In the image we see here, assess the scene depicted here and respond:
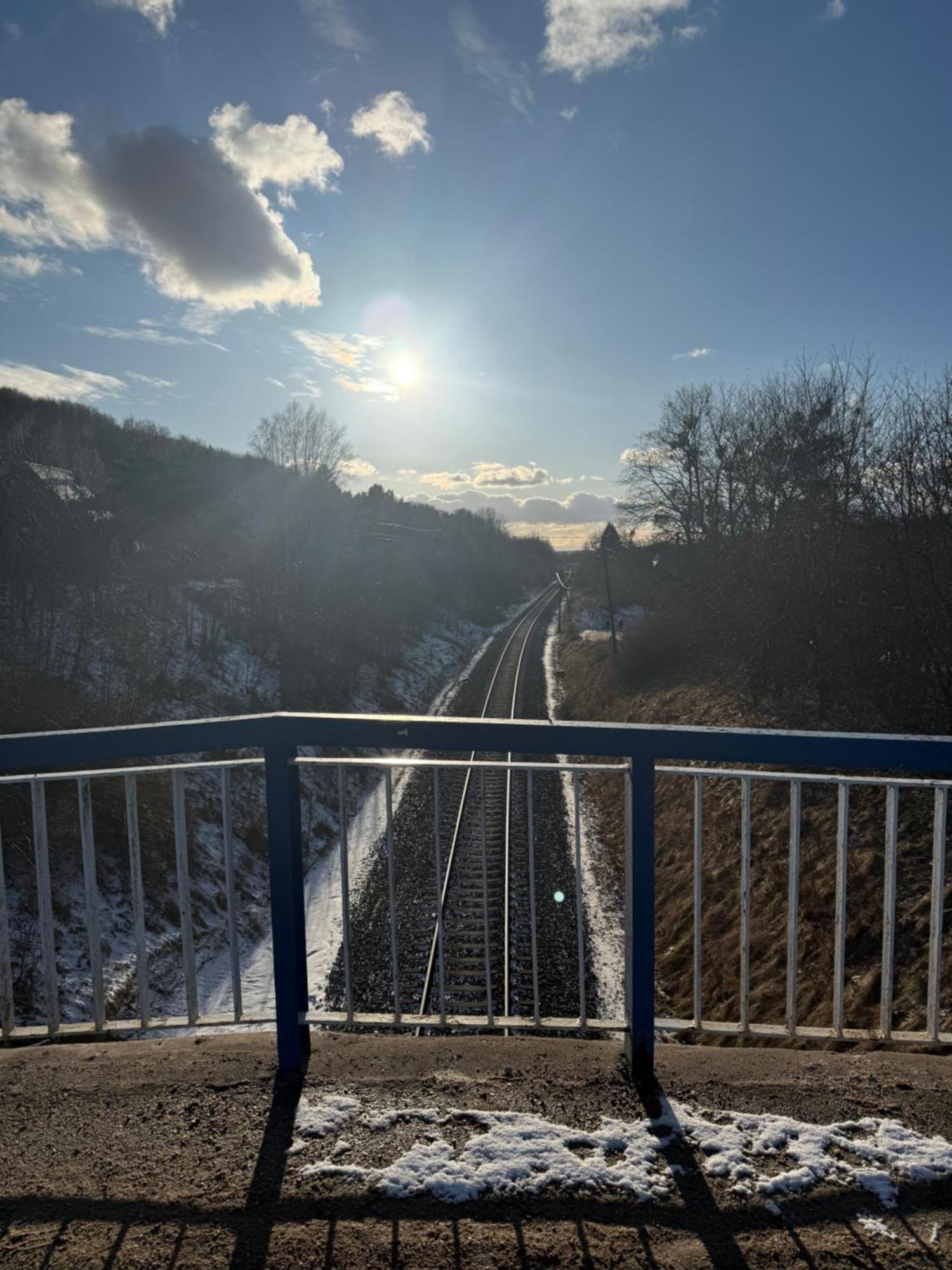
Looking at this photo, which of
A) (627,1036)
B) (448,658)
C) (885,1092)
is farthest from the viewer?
(448,658)

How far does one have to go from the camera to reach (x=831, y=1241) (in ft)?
6.66

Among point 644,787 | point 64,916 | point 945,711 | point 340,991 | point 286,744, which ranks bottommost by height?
point 340,991

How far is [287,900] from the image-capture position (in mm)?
2889

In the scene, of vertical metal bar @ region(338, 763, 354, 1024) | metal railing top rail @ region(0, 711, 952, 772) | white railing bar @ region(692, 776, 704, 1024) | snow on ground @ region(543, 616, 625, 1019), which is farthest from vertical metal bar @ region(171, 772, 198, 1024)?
snow on ground @ region(543, 616, 625, 1019)

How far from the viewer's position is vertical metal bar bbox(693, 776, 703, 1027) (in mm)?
2869

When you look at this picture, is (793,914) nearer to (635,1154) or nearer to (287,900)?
(635,1154)

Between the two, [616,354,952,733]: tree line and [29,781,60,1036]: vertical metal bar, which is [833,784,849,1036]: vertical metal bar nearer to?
[29,781,60,1036]: vertical metal bar

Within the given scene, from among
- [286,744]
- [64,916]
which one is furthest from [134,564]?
[286,744]

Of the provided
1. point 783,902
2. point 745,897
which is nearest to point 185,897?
point 745,897

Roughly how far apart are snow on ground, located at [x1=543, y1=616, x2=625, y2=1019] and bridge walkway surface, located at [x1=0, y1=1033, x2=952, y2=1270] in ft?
11.1

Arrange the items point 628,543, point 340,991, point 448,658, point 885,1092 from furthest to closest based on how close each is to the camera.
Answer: point 628,543 < point 448,658 < point 340,991 < point 885,1092

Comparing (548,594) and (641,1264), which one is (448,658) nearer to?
(641,1264)

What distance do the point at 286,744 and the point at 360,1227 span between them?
1.58 metres

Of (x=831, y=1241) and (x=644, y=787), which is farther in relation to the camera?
(x=644, y=787)
